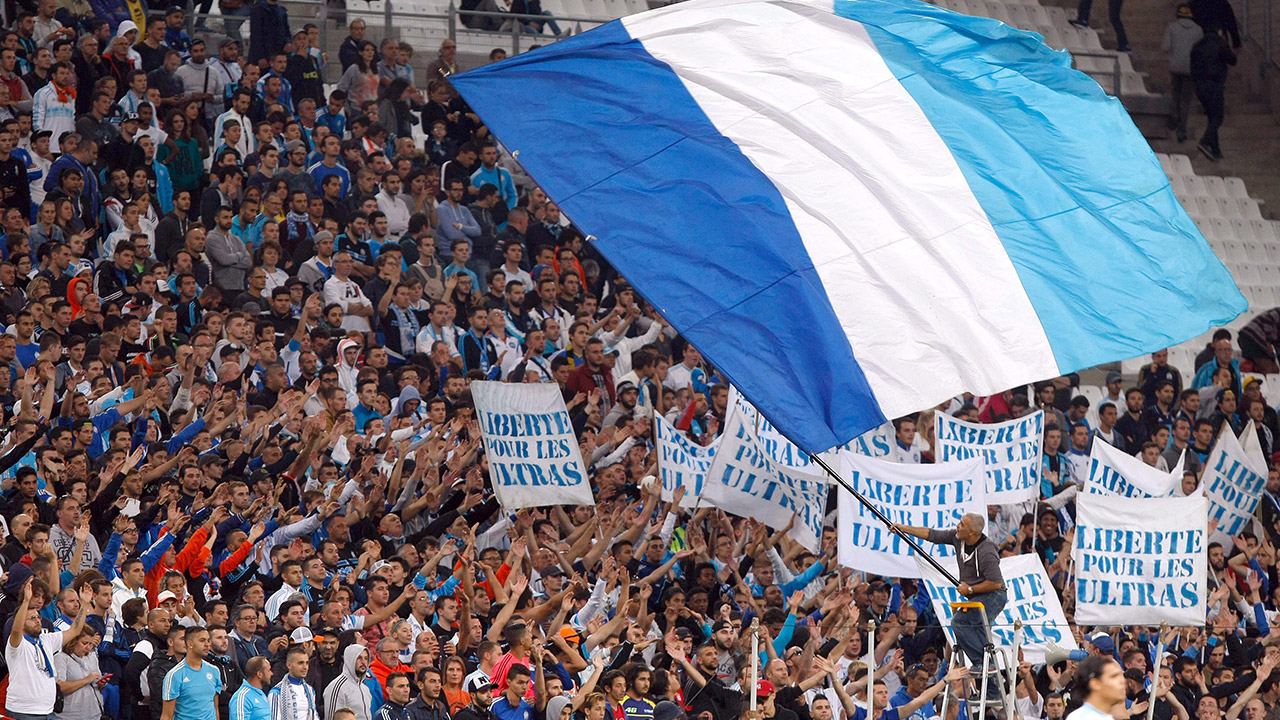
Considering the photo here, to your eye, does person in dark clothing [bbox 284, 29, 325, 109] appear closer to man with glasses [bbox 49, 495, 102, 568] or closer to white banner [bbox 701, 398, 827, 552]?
white banner [bbox 701, 398, 827, 552]

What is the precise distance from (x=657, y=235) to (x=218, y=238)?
30.3ft

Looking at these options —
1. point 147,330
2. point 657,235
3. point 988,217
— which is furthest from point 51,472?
point 988,217

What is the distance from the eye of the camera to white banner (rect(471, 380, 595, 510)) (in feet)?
53.4

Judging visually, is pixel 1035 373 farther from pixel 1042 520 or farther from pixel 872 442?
pixel 1042 520

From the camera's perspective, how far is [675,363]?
21375 millimetres

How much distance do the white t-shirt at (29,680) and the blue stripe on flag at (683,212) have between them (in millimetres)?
4696

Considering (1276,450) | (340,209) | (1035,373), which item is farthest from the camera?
(1276,450)

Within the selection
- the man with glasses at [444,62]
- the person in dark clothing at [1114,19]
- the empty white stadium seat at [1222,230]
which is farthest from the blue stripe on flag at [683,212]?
the person in dark clothing at [1114,19]

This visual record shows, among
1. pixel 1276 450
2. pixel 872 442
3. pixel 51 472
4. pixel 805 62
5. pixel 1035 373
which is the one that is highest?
pixel 805 62

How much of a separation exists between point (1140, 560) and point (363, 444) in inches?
279

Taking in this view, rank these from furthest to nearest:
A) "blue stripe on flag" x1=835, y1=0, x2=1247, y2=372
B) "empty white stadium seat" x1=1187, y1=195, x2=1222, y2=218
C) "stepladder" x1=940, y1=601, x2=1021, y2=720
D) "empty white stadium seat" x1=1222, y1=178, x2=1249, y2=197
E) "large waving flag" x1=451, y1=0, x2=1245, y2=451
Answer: "empty white stadium seat" x1=1222, y1=178, x2=1249, y2=197 → "empty white stadium seat" x1=1187, y1=195, x2=1222, y2=218 → "stepladder" x1=940, y1=601, x2=1021, y2=720 → "blue stripe on flag" x1=835, y1=0, x2=1247, y2=372 → "large waving flag" x1=451, y1=0, x2=1245, y2=451

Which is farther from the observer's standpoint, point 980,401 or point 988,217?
point 980,401

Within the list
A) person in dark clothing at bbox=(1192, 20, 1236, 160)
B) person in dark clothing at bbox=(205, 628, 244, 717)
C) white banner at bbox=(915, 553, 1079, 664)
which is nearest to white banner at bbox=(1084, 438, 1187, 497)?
white banner at bbox=(915, 553, 1079, 664)

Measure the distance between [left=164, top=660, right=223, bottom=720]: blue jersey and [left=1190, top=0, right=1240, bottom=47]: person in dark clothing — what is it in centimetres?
2178
